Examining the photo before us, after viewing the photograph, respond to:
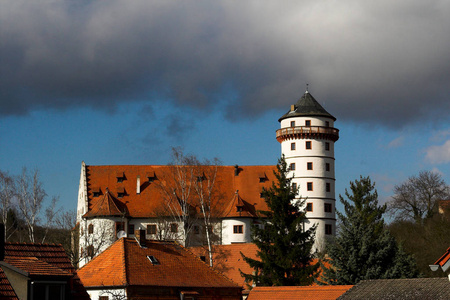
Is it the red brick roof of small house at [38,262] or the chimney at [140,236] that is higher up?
the chimney at [140,236]

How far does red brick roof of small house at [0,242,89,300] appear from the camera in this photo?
22.2m

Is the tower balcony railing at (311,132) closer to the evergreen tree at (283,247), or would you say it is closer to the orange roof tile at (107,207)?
the orange roof tile at (107,207)

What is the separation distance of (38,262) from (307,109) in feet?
190

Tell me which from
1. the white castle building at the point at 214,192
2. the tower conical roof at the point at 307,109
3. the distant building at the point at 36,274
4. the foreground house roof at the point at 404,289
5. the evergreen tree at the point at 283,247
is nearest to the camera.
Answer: the distant building at the point at 36,274

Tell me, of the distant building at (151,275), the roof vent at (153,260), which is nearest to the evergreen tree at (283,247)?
the distant building at (151,275)

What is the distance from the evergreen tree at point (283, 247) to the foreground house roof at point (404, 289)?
602 inches

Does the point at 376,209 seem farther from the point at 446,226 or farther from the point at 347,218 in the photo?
the point at 446,226

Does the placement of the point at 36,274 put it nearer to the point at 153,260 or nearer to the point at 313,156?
the point at 153,260

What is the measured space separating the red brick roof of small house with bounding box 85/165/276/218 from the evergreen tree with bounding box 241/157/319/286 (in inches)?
1223

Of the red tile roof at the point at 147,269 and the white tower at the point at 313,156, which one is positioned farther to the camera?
the white tower at the point at 313,156

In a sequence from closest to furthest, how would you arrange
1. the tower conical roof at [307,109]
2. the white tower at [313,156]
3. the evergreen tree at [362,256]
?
the evergreen tree at [362,256]
the white tower at [313,156]
the tower conical roof at [307,109]

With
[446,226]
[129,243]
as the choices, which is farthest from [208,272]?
[446,226]

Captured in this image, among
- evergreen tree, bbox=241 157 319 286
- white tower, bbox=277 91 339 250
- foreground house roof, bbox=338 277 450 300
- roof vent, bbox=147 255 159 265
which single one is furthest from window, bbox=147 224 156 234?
foreground house roof, bbox=338 277 450 300

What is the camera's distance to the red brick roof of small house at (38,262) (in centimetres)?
2219
